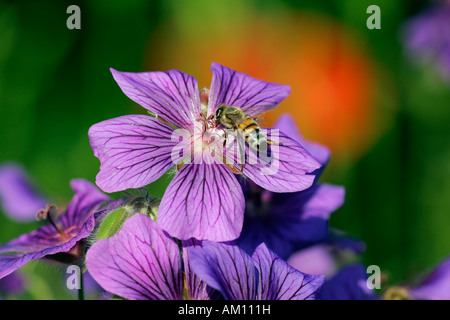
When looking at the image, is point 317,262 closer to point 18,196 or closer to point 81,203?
point 81,203

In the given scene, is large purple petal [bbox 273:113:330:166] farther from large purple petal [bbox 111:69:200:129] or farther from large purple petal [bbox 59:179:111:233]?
large purple petal [bbox 59:179:111:233]

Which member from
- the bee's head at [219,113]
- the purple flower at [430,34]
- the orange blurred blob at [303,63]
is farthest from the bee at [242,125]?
Result: the purple flower at [430,34]

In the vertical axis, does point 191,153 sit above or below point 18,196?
above

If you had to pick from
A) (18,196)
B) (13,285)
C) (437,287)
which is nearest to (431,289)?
(437,287)

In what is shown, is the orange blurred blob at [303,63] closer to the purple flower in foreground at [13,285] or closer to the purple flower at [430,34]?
the purple flower at [430,34]

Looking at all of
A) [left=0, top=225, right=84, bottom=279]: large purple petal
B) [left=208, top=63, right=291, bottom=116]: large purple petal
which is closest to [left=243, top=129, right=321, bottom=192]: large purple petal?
[left=208, top=63, right=291, bottom=116]: large purple petal

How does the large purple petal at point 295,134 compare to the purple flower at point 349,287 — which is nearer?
the purple flower at point 349,287
